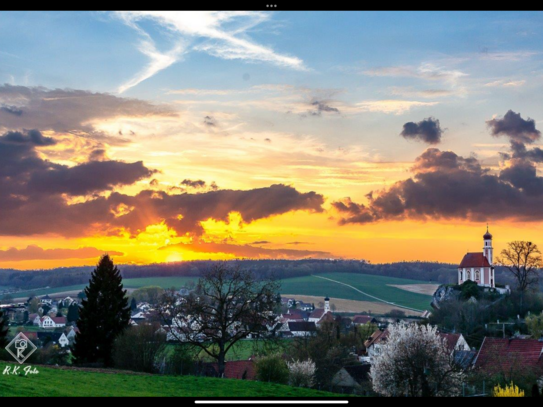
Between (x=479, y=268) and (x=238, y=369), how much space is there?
55.4 m

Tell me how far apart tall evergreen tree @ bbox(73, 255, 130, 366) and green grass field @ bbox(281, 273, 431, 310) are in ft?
130

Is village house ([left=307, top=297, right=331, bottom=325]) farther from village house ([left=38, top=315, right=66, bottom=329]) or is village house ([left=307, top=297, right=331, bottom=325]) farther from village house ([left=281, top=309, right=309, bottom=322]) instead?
Answer: village house ([left=38, top=315, right=66, bottom=329])

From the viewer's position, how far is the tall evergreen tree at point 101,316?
3328cm

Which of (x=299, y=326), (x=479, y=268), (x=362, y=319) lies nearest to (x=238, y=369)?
(x=299, y=326)

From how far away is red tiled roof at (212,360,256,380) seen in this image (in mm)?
31041

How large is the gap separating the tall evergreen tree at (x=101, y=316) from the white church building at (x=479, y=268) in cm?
5523

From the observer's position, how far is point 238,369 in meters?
32.9

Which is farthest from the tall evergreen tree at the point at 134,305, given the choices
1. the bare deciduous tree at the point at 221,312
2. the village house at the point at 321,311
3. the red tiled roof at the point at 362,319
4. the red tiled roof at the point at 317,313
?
the red tiled roof at the point at 362,319

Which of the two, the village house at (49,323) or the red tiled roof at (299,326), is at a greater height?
the red tiled roof at (299,326)

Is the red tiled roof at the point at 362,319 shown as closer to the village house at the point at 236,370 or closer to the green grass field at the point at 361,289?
the green grass field at the point at 361,289

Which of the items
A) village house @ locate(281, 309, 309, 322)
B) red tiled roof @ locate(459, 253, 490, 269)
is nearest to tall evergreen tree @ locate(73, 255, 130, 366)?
village house @ locate(281, 309, 309, 322)

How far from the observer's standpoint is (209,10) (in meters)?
8.10
